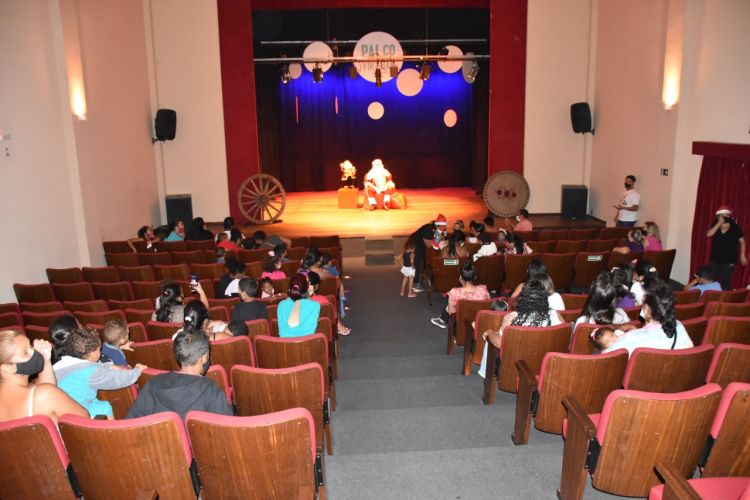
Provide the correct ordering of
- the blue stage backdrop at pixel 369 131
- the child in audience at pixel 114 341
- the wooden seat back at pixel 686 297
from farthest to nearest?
the blue stage backdrop at pixel 369 131, the wooden seat back at pixel 686 297, the child in audience at pixel 114 341

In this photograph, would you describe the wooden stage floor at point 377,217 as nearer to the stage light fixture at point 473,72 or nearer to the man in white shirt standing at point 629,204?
the man in white shirt standing at point 629,204

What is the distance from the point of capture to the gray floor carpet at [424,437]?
→ 3248 mm

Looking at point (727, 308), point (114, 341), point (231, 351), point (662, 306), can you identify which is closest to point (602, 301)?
point (662, 306)

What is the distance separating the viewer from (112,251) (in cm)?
951

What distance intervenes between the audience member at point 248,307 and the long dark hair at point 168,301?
1.57 feet

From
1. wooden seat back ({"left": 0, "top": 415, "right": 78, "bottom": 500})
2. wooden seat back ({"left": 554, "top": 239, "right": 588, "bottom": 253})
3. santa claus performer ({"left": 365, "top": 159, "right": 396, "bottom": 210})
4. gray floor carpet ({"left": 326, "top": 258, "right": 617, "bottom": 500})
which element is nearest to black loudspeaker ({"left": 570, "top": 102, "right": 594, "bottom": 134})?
santa claus performer ({"left": 365, "top": 159, "right": 396, "bottom": 210})

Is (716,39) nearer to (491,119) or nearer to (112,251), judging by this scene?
(491,119)

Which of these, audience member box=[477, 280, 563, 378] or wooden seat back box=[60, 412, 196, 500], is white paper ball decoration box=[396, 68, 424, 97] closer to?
audience member box=[477, 280, 563, 378]

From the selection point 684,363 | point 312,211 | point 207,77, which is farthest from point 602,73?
point 684,363

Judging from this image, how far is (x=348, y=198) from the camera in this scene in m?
15.3

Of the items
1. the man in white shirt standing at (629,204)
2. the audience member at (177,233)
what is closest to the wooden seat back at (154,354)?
the audience member at (177,233)

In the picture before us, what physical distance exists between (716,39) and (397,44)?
616 cm

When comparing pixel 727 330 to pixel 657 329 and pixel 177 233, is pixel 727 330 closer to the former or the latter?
pixel 657 329

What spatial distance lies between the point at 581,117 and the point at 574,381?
10493mm
